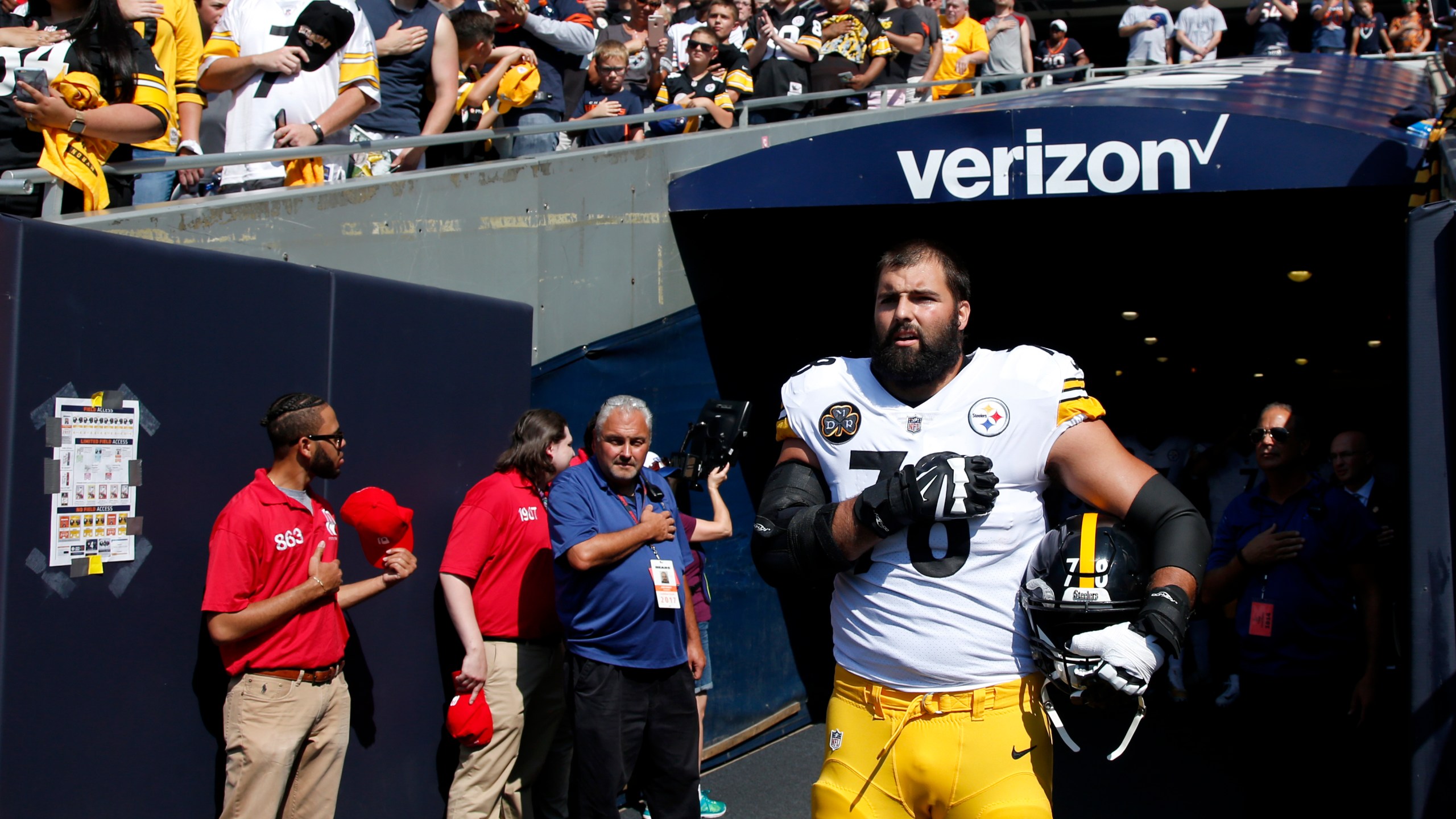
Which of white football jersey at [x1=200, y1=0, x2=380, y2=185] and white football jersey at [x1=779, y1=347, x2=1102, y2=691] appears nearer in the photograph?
white football jersey at [x1=779, y1=347, x2=1102, y2=691]

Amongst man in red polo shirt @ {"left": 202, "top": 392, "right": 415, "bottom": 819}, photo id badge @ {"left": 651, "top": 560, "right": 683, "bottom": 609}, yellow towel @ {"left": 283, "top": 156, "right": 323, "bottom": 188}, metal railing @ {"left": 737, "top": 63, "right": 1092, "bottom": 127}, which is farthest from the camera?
metal railing @ {"left": 737, "top": 63, "right": 1092, "bottom": 127}

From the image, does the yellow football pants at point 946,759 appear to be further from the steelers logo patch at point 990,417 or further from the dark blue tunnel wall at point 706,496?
the dark blue tunnel wall at point 706,496

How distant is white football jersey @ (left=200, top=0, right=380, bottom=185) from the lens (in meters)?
5.88

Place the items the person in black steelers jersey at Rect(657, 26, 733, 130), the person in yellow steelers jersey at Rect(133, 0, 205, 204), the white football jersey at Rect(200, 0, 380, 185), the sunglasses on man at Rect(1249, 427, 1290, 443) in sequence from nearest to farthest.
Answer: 1. the person in yellow steelers jersey at Rect(133, 0, 205, 204)
2. the sunglasses on man at Rect(1249, 427, 1290, 443)
3. the white football jersey at Rect(200, 0, 380, 185)
4. the person in black steelers jersey at Rect(657, 26, 733, 130)

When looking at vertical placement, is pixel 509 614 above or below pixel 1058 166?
below

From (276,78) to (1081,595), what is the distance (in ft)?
16.1

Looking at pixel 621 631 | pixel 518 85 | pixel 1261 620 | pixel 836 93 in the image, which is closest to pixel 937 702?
pixel 621 631

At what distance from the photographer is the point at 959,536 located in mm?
3035

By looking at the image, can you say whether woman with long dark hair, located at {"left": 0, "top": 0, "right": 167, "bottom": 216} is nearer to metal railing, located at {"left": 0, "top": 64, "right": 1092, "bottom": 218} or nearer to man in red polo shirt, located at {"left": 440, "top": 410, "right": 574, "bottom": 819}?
metal railing, located at {"left": 0, "top": 64, "right": 1092, "bottom": 218}

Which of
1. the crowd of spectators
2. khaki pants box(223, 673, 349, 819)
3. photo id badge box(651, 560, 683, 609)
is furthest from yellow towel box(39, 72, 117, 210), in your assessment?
photo id badge box(651, 560, 683, 609)

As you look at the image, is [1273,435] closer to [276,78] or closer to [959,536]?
[959,536]

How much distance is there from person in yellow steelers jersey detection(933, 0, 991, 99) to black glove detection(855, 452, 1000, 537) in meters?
10.3

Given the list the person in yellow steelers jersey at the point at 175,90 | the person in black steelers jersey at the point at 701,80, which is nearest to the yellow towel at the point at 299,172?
the person in yellow steelers jersey at the point at 175,90

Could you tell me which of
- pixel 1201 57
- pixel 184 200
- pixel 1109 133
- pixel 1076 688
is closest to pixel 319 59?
pixel 184 200
